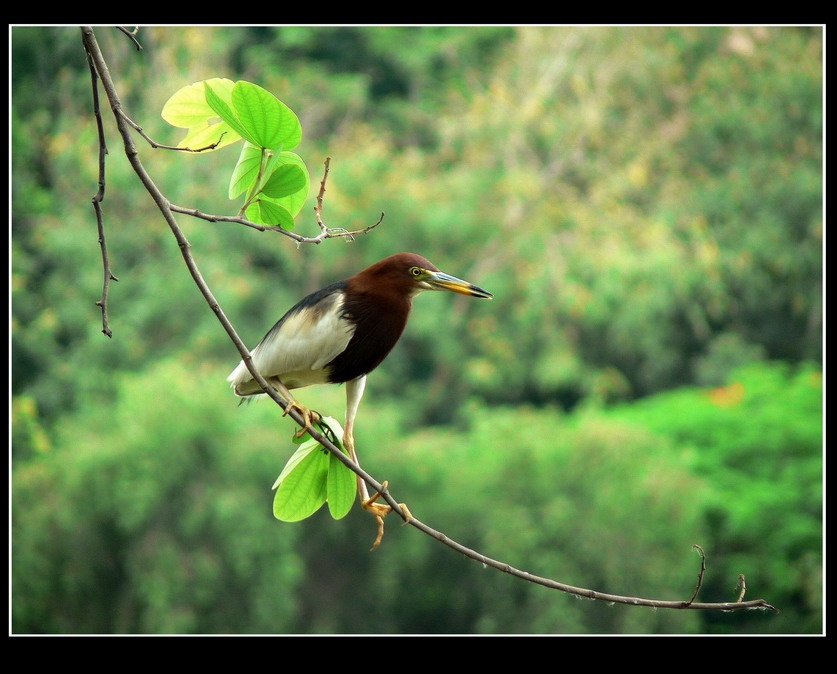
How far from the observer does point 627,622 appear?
874 cm

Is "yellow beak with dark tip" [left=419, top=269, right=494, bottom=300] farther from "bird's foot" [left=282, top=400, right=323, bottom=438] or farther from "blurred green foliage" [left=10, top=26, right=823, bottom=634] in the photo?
"blurred green foliage" [left=10, top=26, right=823, bottom=634]

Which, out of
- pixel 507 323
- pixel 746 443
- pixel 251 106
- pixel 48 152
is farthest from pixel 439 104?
pixel 251 106

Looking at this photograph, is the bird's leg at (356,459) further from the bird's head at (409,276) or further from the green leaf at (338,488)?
the bird's head at (409,276)

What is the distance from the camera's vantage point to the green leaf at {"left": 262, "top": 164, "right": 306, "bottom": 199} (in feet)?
5.00

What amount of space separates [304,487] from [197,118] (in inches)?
23.8

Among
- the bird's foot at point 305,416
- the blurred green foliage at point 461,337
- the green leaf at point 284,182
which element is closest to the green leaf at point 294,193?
the green leaf at point 284,182

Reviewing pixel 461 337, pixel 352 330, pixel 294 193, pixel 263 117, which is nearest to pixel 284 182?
pixel 294 193

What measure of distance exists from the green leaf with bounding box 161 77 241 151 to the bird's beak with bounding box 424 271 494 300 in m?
0.41

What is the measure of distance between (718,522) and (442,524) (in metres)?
2.92

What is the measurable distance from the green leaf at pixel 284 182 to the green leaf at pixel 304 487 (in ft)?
1.40

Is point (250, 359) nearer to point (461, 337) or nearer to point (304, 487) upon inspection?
point (304, 487)

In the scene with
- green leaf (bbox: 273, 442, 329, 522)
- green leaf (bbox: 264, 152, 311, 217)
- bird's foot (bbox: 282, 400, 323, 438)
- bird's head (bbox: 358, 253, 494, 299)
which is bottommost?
green leaf (bbox: 273, 442, 329, 522)

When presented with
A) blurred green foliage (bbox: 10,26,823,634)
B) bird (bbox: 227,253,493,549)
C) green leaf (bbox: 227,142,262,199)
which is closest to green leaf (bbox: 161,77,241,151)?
Result: green leaf (bbox: 227,142,262,199)

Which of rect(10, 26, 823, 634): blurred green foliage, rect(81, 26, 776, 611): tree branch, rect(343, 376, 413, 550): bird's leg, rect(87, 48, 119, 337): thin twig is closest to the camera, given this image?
rect(81, 26, 776, 611): tree branch
